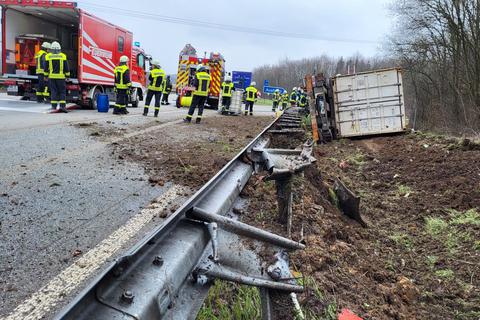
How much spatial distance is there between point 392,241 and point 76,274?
3.04 metres

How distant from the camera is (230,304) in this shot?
233cm

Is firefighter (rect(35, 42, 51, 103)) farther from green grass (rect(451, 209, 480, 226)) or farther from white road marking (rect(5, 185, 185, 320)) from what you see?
green grass (rect(451, 209, 480, 226))

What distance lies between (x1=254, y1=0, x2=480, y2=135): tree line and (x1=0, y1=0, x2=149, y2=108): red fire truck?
401 inches

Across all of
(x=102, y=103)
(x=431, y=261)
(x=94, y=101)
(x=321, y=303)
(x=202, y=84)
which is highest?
(x=202, y=84)

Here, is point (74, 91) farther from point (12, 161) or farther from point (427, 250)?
point (427, 250)

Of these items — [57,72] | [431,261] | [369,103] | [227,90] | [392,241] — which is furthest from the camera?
[227,90]

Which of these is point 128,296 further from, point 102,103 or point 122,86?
point 102,103

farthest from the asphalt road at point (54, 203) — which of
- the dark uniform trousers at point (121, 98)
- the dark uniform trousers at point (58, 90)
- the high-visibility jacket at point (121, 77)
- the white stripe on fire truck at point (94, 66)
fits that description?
the white stripe on fire truck at point (94, 66)

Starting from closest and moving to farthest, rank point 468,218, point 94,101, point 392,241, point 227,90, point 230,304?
point 230,304, point 392,241, point 468,218, point 94,101, point 227,90

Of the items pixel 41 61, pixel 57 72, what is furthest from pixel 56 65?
pixel 41 61

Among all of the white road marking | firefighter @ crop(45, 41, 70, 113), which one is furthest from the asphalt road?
firefighter @ crop(45, 41, 70, 113)

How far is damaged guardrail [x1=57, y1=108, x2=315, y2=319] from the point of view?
46.6 inches

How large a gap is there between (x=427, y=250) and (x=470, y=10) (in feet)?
70.4

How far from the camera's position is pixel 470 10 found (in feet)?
68.7
